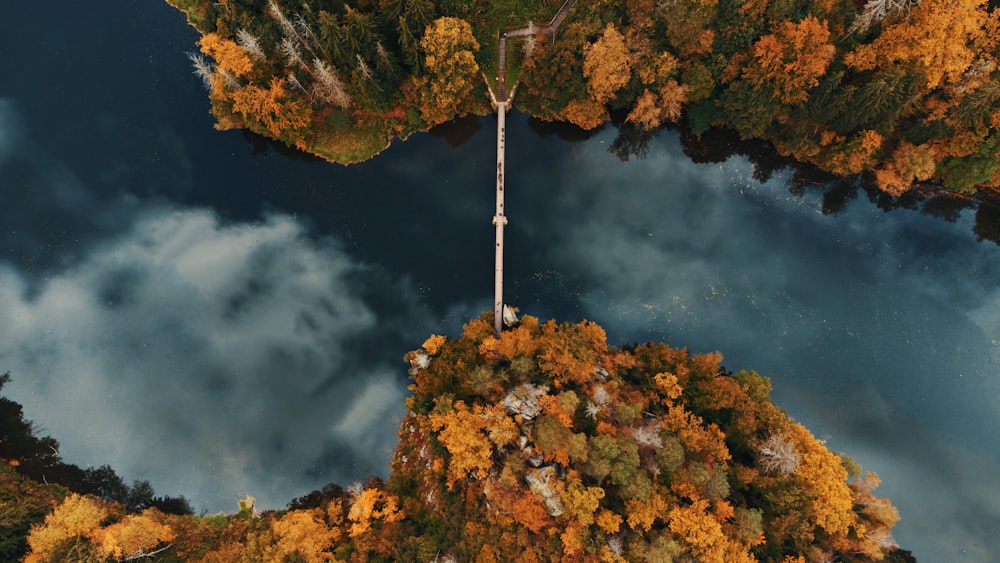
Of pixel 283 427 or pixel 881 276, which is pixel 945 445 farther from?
pixel 283 427

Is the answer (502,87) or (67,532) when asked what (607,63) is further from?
(67,532)

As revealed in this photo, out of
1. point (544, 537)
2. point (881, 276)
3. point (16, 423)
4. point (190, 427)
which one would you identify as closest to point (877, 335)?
point (881, 276)

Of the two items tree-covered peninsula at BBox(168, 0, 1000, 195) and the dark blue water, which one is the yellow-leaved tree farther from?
tree-covered peninsula at BBox(168, 0, 1000, 195)

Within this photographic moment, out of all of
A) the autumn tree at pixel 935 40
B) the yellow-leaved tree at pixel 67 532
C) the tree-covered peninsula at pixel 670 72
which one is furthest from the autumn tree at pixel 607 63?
the yellow-leaved tree at pixel 67 532

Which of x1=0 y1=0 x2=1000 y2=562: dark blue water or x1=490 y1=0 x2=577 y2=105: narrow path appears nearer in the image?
x1=0 y1=0 x2=1000 y2=562: dark blue water

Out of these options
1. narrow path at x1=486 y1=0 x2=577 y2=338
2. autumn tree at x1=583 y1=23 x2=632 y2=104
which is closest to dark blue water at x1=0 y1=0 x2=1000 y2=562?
narrow path at x1=486 y1=0 x2=577 y2=338

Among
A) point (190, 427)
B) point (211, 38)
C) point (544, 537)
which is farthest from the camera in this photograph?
point (190, 427)
